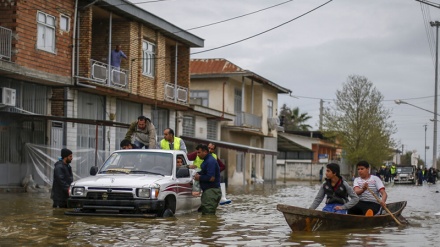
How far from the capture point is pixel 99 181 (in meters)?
15.7

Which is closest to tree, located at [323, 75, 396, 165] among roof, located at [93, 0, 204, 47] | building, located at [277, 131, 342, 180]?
building, located at [277, 131, 342, 180]

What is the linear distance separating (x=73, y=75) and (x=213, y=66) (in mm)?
23885

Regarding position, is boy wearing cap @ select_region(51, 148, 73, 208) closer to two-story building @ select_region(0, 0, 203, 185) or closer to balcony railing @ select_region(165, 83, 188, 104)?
two-story building @ select_region(0, 0, 203, 185)

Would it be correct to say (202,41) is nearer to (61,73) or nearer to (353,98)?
(61,73)

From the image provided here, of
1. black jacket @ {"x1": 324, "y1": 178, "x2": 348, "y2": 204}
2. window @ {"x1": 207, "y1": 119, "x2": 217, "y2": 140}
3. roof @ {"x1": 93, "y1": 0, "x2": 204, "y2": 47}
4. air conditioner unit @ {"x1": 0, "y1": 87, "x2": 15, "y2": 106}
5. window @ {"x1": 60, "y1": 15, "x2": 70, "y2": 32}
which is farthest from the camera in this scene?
window @ {"x1": 207, "y1": 119, "x2": 217, "y2": 140}

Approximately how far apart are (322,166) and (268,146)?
39.9 ft

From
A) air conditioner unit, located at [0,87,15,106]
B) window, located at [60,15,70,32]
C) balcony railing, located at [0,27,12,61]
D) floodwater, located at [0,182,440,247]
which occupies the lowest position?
floodwater, located at [0,182,440,247]

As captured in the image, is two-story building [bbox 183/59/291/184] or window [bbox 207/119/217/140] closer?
window [bbox 207/119/217/140]

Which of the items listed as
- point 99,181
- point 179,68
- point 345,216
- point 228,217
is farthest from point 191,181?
point 179,68

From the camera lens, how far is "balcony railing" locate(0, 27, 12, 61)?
87.1 feet

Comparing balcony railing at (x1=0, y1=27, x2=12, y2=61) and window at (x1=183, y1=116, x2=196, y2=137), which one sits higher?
balcony railing at (x1=0, y1=27, x2=12, y2=61)

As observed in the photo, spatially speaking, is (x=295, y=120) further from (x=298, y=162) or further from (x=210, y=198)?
(x=210, y=198)

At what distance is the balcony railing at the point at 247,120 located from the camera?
54500 millimetres

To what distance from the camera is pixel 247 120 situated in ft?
182
